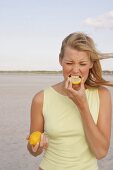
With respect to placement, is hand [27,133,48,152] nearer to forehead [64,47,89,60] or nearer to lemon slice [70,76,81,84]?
lemon slice [70,76,81,84]

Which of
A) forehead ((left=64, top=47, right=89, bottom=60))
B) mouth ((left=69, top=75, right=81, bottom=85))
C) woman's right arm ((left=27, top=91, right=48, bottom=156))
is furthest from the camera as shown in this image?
woman's right arm ((left=27, top=91, right=48, bottom=156))

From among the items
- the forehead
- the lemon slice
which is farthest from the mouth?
the forehead

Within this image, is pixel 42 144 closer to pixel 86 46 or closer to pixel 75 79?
pixel 75 79

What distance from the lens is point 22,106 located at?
14836 mm

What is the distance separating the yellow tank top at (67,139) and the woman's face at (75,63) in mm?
163

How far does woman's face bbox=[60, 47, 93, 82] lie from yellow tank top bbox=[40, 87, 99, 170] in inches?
6.4

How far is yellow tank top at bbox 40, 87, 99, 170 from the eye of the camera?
8.34 ft

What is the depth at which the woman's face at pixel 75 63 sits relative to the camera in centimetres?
252

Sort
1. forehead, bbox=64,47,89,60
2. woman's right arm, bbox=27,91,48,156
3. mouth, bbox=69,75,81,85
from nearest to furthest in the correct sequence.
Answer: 1. mouth, bbox=69,75,81,85
2. forehead, bbox=64,47,89,60
3. woman's right arm, bbox=27,91,48,156

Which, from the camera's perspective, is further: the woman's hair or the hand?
the woman's hair

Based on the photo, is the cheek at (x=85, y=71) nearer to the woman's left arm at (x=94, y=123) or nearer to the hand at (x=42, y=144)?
the woman's left arm at (x=94, y=123)

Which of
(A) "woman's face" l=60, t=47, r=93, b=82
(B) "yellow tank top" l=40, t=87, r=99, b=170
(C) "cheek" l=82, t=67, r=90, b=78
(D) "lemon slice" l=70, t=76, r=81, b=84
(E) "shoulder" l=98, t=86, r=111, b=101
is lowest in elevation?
(B) "yellow tank top" l=40, t=87, r=99, b=170

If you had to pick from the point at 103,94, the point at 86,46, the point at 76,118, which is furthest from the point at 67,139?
the point at 86,46

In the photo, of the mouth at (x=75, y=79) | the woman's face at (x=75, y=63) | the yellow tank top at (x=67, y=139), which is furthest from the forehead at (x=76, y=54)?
the yellow tank top at (x=67, y=139)
